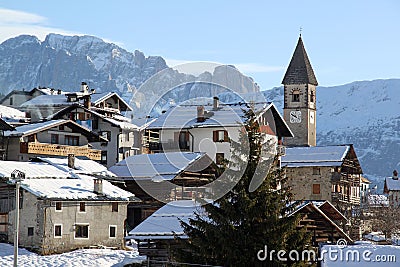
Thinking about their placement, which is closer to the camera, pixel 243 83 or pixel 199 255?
pixel 199 255

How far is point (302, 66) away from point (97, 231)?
195 ft

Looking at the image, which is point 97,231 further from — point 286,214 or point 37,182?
point 286,214

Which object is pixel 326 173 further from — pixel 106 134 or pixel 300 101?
pixel 300 101

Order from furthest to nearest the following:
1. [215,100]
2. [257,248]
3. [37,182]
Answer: [215,100]
[37,182]
[257,248]

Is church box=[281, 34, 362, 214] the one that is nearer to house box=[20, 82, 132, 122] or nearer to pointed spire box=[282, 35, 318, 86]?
house box=[20, 82, 132, 122]

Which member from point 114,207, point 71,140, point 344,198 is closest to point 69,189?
point 114,207

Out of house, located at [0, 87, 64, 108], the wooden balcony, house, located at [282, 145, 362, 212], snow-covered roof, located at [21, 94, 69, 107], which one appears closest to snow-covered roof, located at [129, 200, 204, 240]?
the wooden balcony

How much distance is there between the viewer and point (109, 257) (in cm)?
4416

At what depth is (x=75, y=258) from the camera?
143ft

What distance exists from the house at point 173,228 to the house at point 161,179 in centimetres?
1837

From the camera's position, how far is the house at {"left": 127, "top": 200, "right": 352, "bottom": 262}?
116ft

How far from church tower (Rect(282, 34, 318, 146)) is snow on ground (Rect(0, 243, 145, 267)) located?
56.5 m

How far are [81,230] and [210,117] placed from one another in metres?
23.9

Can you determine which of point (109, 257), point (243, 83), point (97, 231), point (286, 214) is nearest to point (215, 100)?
point (243, 83)
